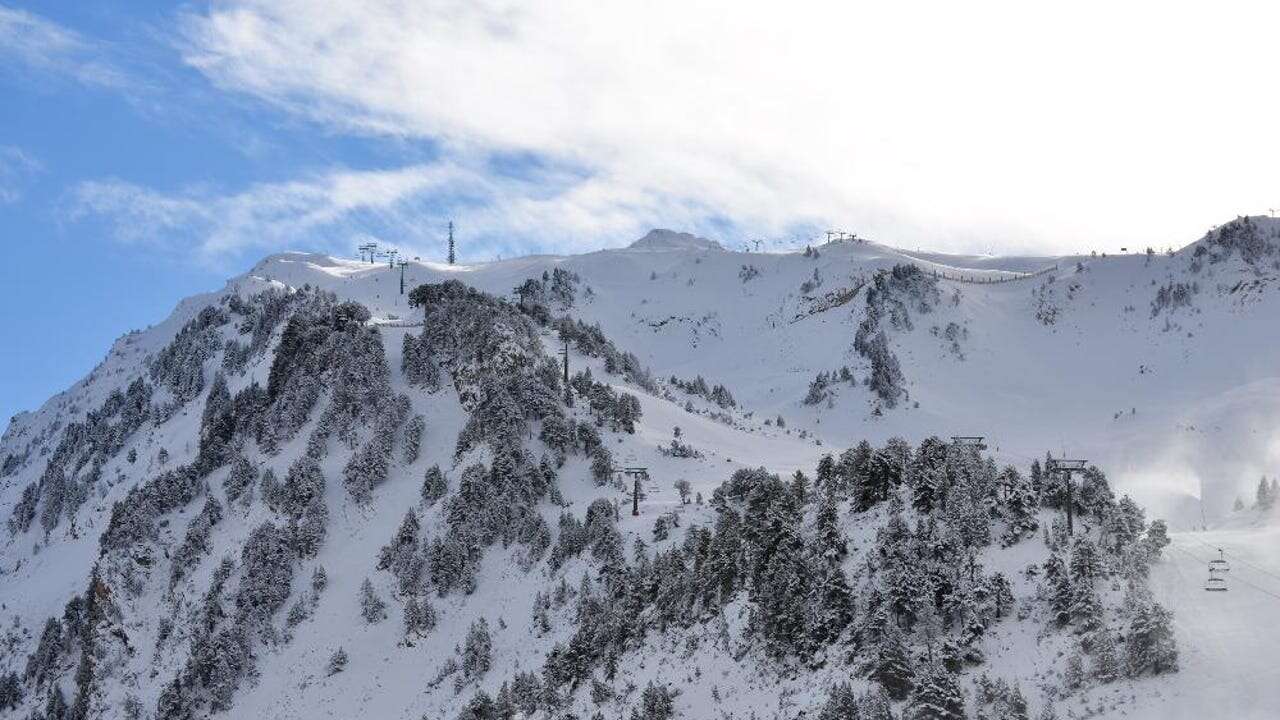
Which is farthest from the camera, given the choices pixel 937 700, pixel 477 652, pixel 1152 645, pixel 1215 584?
pixel 477 652

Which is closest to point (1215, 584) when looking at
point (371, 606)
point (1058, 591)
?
point (1058, 591)

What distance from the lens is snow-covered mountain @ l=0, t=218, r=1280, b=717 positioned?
169 ft

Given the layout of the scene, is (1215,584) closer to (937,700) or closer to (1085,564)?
(1085,564)

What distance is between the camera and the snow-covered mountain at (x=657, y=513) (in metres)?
51.4

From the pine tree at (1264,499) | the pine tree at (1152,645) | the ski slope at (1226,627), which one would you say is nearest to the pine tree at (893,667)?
the pine tree at (1152,645)

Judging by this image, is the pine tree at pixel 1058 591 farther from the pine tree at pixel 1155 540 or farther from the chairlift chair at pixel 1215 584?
the chairlift chair at pixel 1215 584

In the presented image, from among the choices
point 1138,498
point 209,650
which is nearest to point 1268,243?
point 1138,498

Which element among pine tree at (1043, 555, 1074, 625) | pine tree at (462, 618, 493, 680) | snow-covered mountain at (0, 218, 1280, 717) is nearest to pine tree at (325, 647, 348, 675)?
snow-covered mountain at (0, 218, 1280, 717)

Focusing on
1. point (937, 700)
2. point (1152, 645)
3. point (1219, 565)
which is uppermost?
point (1219, 565)

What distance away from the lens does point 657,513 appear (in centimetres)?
7838

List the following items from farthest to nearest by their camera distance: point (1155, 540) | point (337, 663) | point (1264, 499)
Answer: point (337, 663)
point (1264, 499)
point (1155, 540)

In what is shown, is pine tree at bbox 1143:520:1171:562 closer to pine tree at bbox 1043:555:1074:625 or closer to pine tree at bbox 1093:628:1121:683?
pine tree at bbox 1043:555:1074:625

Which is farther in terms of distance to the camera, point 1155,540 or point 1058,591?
point 1155,540

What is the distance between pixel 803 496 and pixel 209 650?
153ft
